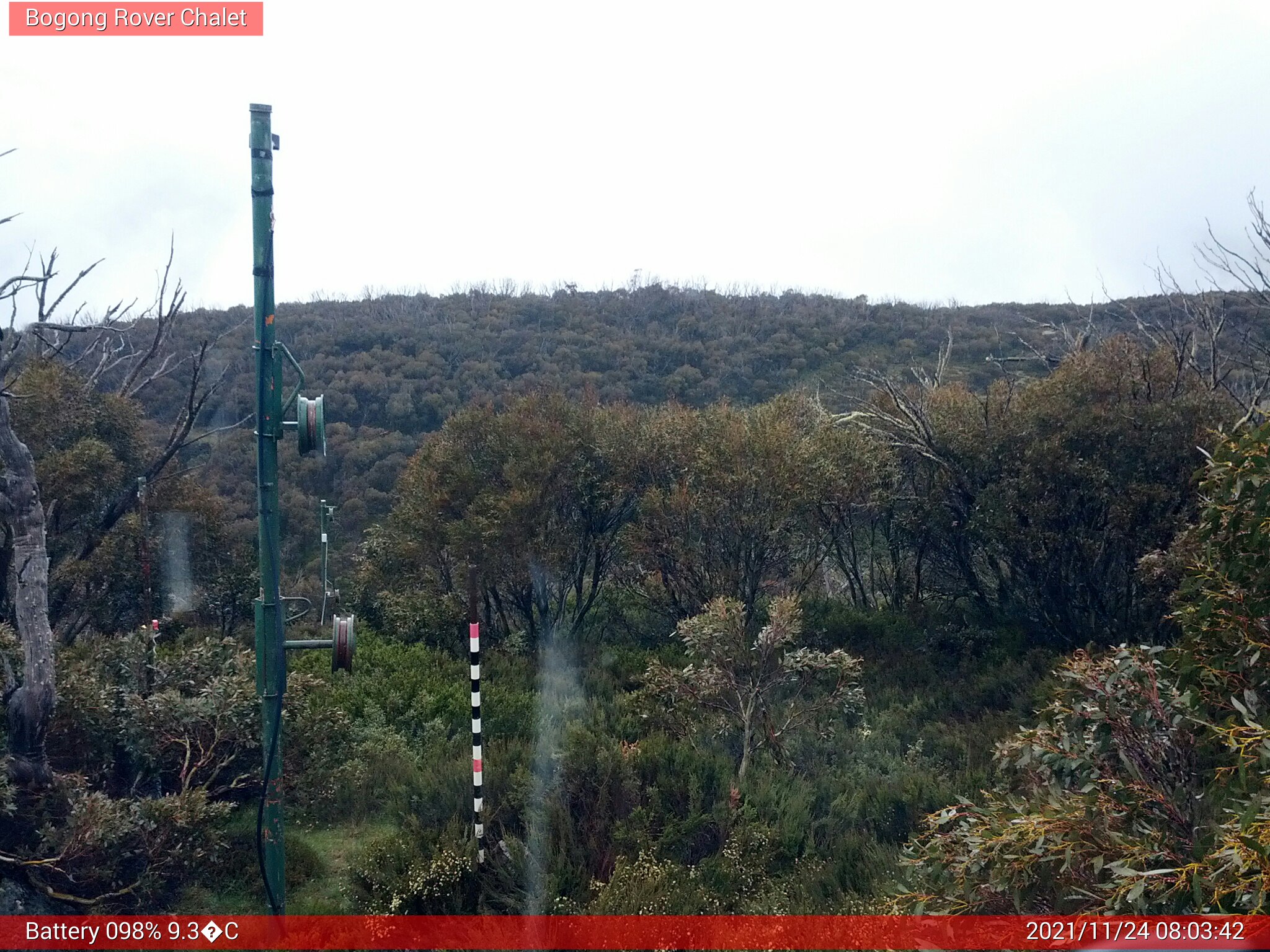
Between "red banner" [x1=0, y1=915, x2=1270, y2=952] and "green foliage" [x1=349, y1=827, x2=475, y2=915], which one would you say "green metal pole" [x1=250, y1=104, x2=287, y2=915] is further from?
"green foliage" [x1=349, y1=827, x2=475, y2=915]

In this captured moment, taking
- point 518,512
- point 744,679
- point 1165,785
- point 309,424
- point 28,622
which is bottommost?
point 744,679

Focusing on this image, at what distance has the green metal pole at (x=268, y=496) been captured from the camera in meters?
4.99

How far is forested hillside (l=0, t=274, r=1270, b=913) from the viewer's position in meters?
4.46

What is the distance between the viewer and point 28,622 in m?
6.23

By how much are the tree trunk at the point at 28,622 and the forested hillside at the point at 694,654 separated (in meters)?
0.08

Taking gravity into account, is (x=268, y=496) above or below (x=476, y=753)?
above

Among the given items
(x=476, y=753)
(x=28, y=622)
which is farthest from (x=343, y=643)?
(x=28, y=622)

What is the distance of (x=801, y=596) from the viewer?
42.8 ft

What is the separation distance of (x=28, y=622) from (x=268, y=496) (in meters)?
2.50

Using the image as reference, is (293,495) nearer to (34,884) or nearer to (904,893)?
(34,884)

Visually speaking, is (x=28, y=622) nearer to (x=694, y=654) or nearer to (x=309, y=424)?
(x=309, y=424)

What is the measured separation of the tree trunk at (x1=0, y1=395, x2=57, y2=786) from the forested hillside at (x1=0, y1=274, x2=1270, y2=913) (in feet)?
0.27

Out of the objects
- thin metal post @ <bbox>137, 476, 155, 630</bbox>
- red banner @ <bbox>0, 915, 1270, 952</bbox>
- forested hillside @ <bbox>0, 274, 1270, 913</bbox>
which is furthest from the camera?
thin metal post @ <bbox>137, 476, 155, 630</bbox>

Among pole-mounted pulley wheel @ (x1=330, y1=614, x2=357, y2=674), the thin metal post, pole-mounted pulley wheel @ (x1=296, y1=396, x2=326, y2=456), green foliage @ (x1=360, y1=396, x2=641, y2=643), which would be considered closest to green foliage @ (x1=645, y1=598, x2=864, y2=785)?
pole-mounted pulley wheel @ (x1=330, y1=614, x2=357, y2=674)
